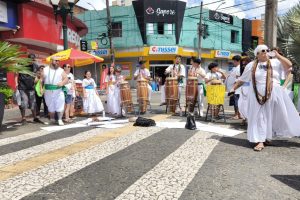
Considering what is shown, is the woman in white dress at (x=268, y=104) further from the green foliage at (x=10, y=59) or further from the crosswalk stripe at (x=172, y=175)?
the green foliage at (x=10, y=59)

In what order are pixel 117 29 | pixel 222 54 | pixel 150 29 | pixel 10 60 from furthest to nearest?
pixel 222 54, pixel 117 29, pixel 150 29, pixel 10 60

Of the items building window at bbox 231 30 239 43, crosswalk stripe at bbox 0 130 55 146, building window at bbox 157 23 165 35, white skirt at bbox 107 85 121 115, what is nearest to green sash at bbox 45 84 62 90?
crosswalk stripe at bbox 0 130 55 146

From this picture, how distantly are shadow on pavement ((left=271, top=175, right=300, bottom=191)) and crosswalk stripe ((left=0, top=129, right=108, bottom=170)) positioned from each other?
12.3ft

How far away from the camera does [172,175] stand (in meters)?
4.56

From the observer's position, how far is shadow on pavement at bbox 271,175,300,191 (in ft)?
13.8

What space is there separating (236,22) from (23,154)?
1789 inches

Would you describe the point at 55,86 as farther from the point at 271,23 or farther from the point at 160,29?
the point at 160,29

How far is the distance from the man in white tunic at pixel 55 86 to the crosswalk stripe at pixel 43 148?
1790mm

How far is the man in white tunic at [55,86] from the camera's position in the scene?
945 cm

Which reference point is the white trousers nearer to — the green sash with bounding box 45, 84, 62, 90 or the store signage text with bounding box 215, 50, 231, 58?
the green sash with bounding box 45, 84, 62, 90

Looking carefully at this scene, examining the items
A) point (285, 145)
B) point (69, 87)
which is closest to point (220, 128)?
point (285, 145)

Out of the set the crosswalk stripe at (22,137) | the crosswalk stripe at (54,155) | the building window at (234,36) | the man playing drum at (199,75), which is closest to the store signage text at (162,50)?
the building window at (234,36)

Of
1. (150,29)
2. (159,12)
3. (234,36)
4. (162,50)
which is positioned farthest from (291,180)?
(234,36)

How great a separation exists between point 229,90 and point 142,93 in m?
2.80
